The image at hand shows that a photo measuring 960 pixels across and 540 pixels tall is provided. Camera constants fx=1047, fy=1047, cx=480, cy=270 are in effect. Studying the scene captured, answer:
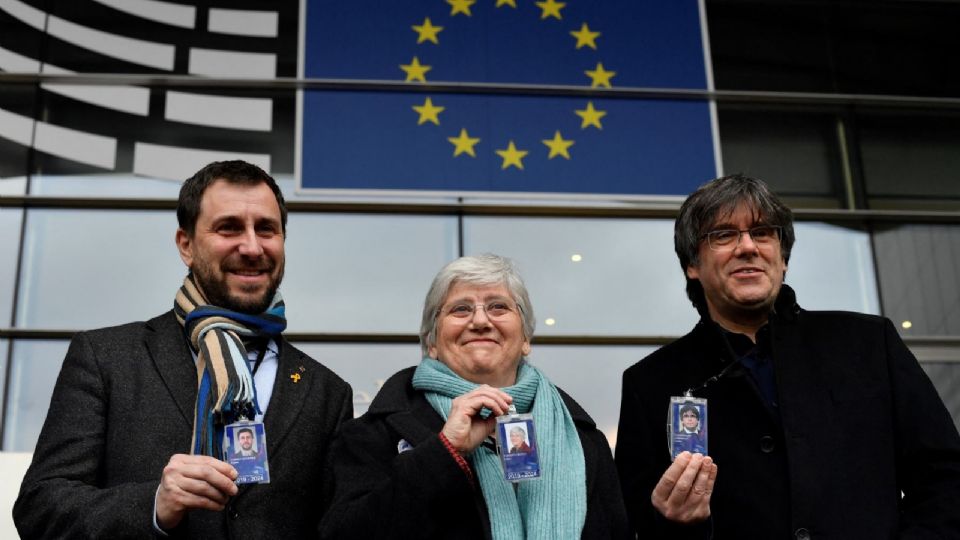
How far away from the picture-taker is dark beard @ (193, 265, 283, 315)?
3.16 meters

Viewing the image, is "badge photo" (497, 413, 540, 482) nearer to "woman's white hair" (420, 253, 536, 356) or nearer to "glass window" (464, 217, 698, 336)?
"woman's white hair" (420, 253, 536, 356)

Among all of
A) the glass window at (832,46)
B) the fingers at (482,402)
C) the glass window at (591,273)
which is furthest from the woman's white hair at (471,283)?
the glass window at (832,46)

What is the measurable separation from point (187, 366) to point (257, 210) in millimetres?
522

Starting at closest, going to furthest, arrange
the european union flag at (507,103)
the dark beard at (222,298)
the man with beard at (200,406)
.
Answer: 1. the man with beard at (200,406)
2. the dark beard at (222,298)
3. the european union flag at (507,103)

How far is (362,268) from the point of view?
7.62 m

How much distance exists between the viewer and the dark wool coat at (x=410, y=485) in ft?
9.34

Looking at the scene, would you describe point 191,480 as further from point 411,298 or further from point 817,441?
point 411,298

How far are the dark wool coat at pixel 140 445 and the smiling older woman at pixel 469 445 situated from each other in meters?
0.16

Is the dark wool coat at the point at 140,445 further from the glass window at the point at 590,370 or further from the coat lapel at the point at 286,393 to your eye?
the glass window at the point at 590,370

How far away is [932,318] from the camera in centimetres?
776

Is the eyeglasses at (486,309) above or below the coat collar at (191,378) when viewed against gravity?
above

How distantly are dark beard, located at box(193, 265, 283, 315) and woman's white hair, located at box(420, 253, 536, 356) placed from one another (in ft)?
1.79

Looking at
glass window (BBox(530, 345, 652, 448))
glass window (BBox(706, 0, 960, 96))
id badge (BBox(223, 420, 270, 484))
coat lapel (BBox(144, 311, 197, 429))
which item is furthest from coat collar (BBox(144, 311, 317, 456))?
glass window (BBox(706, 0, 960, 96))

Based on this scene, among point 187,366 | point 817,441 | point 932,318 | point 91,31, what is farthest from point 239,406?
point 932,318
